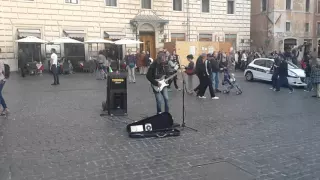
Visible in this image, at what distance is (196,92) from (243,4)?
24.9 meters

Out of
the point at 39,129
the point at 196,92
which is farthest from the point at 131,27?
the point at 39,129

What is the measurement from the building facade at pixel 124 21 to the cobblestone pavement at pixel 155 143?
1598 centimetres

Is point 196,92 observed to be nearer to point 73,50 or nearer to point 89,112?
point 89,112

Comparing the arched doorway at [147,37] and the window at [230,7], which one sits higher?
the window at [230,7]

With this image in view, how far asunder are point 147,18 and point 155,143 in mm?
25378

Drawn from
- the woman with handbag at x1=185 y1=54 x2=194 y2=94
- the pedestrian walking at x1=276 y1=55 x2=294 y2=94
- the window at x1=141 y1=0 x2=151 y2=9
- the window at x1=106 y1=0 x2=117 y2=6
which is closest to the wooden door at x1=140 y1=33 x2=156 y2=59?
the window at x1=141 y1=0 x2=151 y2=9

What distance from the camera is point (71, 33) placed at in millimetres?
28047

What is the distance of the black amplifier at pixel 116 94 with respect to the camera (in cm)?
987

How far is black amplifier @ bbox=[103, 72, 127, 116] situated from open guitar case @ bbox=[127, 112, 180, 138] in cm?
223

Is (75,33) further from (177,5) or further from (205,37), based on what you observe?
(205,37)

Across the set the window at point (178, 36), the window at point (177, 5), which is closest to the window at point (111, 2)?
the window at point (177, 5)

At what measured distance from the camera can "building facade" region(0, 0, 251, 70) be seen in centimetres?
2616

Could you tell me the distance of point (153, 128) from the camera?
305 inches

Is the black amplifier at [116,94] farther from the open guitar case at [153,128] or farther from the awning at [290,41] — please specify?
the awning at [290,41]
